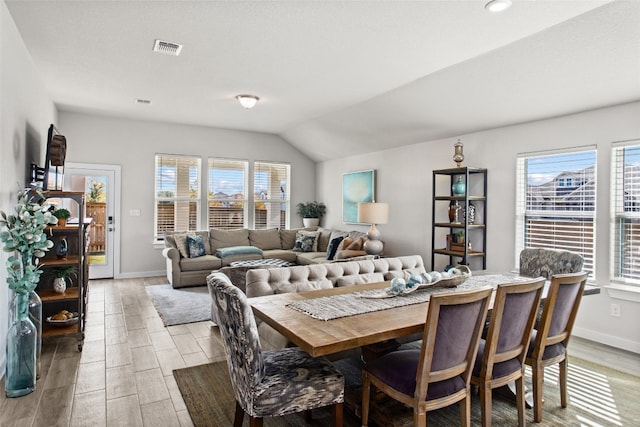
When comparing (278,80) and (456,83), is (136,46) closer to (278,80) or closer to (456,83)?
(278,80)

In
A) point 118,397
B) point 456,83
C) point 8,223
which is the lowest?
point 118,397

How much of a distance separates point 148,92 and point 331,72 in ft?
8.41

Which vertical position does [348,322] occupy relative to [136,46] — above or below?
below

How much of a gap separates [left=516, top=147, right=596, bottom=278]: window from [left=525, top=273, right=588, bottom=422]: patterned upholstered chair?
1.86 metres

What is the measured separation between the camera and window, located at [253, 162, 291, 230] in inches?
316

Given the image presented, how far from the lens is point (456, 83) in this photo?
416 cm

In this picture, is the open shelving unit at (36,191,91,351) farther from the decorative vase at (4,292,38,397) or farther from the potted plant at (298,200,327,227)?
the potted plant at (298,200,327,227)

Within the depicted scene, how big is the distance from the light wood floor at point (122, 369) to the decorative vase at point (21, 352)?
77 mm

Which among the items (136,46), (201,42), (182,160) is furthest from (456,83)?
(182,160)

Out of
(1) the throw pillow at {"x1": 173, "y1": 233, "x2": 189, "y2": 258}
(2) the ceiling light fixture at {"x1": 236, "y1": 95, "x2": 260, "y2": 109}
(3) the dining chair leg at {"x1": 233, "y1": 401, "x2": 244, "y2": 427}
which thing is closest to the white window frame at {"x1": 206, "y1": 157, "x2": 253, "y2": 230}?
(1) the throw pillow at {"x1": 173, "y1": 233, "x2": 189, "y2": 258}

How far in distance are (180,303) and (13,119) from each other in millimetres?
2823

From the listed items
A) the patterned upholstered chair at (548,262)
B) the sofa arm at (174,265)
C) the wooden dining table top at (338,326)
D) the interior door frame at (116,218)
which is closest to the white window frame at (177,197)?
the interior door frame at (116,218)

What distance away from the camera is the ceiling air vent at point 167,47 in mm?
3432

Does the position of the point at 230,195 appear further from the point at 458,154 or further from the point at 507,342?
the point at 507,342
